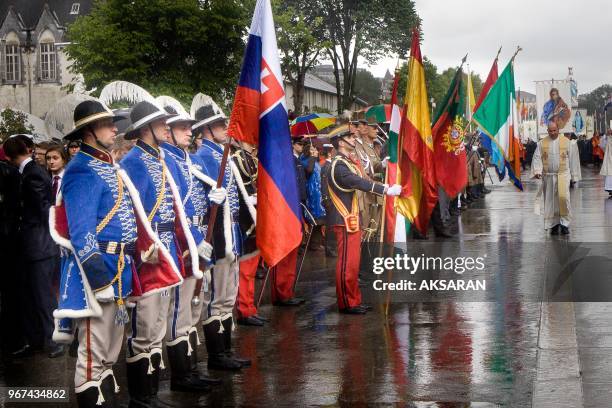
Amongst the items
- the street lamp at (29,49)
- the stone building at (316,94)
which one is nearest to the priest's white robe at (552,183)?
the stone building at (316,94)

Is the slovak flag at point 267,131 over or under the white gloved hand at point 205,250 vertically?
over

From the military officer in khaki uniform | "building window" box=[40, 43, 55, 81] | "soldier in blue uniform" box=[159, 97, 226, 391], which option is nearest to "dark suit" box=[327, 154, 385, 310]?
the military officer in khaki uniform

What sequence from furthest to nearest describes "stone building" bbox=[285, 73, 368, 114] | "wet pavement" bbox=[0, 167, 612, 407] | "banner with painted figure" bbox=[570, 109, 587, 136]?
"stone building" bbox=[285, 73, 368, 114] → "banner with painted figure" bbox=[570, 109, 587, 136] → "wet pavement" bbox=[0, 167, 612, 407]

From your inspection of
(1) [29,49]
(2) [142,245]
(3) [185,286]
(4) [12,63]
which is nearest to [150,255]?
(2) [142,245]

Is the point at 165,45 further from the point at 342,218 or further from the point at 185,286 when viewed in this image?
the point at 185,286

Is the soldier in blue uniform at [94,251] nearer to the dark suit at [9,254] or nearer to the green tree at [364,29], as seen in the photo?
the dark suit at [9,254]

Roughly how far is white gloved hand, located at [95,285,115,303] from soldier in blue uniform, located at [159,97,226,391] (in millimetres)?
1101

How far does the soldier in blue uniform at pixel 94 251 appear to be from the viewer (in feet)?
19.5

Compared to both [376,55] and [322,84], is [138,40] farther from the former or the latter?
[322,84]

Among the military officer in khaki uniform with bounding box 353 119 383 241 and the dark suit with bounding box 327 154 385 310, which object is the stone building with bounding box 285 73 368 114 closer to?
the military officer in khaki uniform with bounding box 353 119 383 241

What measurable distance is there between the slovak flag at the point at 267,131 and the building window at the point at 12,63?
75451 mm

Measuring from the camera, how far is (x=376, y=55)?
183 feet

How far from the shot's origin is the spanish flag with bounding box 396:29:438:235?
11219 millimetres

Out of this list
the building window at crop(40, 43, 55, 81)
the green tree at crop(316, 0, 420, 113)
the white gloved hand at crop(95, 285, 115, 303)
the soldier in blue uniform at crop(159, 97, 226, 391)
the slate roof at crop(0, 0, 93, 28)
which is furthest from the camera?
the slate roof at crop(0, 0, 93, 28)
